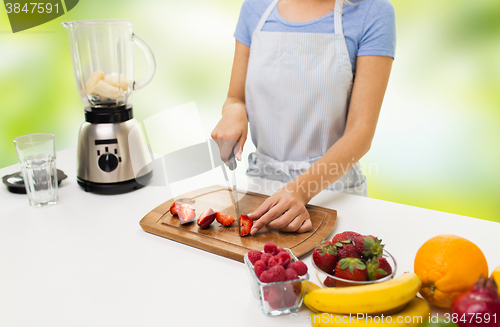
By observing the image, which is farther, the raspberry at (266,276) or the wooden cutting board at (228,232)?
the wooden cutting board at (228,232)

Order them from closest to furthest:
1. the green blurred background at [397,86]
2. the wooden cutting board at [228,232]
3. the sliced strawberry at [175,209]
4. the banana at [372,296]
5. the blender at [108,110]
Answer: the banana at [372,296]
the wooden cutting board at [228,232]
the sliced strawberry at [175,209]
the blender at [108,110]
the green blurred background at [397,86]

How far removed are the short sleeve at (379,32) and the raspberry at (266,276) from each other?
786mm

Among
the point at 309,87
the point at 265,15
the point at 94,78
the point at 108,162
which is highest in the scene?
the point at 265,15

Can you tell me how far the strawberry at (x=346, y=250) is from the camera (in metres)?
0.64

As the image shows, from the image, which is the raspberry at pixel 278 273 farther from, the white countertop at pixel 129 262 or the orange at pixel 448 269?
the orange at pixel 448 269

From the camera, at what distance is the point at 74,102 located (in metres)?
2.55

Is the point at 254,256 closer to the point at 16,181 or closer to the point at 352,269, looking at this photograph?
the point at 352,269

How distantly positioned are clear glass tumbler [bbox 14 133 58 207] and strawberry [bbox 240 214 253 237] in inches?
22.8

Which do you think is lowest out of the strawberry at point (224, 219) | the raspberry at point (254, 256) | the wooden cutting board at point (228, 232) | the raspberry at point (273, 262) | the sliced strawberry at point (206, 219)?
the wooden cutting board at point (228, 232)

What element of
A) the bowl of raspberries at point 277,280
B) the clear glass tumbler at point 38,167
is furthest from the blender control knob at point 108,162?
the bowl of raspberries at point 277,280

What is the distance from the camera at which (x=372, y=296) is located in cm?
56

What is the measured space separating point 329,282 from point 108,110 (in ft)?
2.61

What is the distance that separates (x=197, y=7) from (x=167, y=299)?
211 cm

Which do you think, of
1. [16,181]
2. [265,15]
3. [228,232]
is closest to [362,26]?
[265,15]
